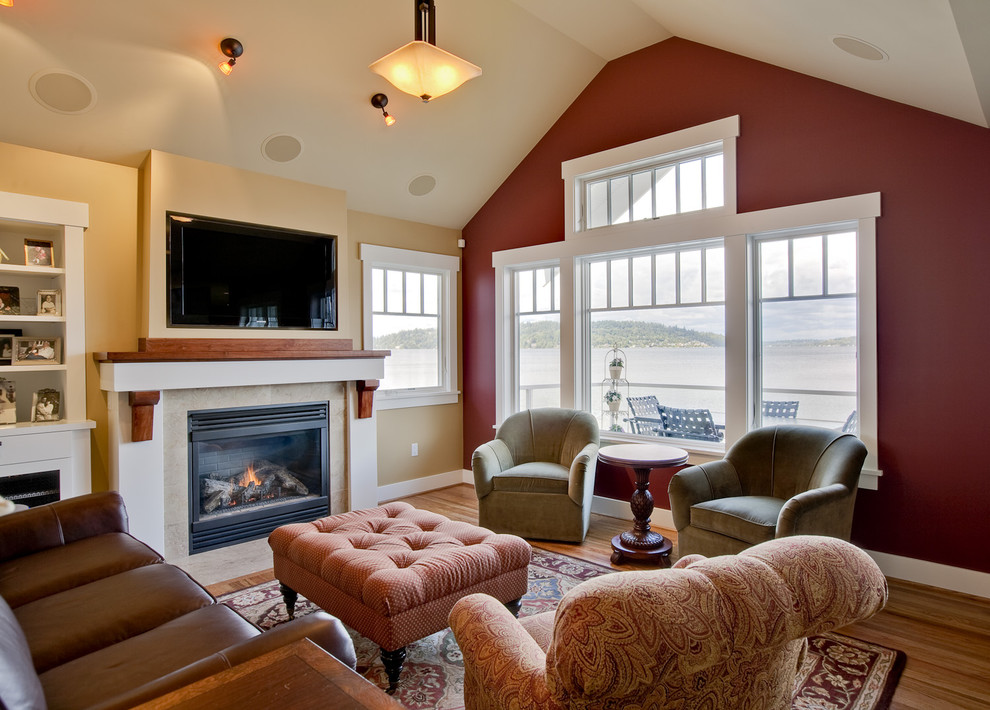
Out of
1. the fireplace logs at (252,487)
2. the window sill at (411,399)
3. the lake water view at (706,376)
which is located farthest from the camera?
the window sill at (411,399)

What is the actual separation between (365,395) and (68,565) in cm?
245

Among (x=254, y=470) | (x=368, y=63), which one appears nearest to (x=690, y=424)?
(x=254, y=470)

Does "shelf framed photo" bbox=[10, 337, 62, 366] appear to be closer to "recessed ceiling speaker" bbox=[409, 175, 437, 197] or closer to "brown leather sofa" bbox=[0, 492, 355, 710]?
"brown leather sofa" bbox=[0, 492, 355, 710]

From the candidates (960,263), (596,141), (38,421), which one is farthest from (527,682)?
(596,141)

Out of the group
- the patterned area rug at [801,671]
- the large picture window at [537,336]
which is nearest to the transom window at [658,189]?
the large picture window at [537,336]

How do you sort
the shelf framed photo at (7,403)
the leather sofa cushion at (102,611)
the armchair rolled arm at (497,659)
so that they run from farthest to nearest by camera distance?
the shelf framed photo at (7,403), the leather sofa cushion at (102,611), the armchair rolled arm at (497,659)

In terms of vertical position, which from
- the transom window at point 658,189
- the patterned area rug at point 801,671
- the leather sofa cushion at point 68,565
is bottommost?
the patterned area rug at point 801,671

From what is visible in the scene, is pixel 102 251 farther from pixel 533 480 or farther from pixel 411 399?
pixel 533 480

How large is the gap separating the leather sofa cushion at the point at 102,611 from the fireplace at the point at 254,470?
5.64 feet

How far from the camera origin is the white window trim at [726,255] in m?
3.25

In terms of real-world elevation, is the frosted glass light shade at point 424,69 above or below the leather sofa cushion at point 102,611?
above

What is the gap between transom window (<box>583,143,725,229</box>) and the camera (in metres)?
3.96

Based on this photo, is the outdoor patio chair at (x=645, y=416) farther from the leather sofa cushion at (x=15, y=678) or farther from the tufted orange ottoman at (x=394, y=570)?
the leather sofa cushion at (x=15, y=678)

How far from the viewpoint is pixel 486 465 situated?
12.9 feet
